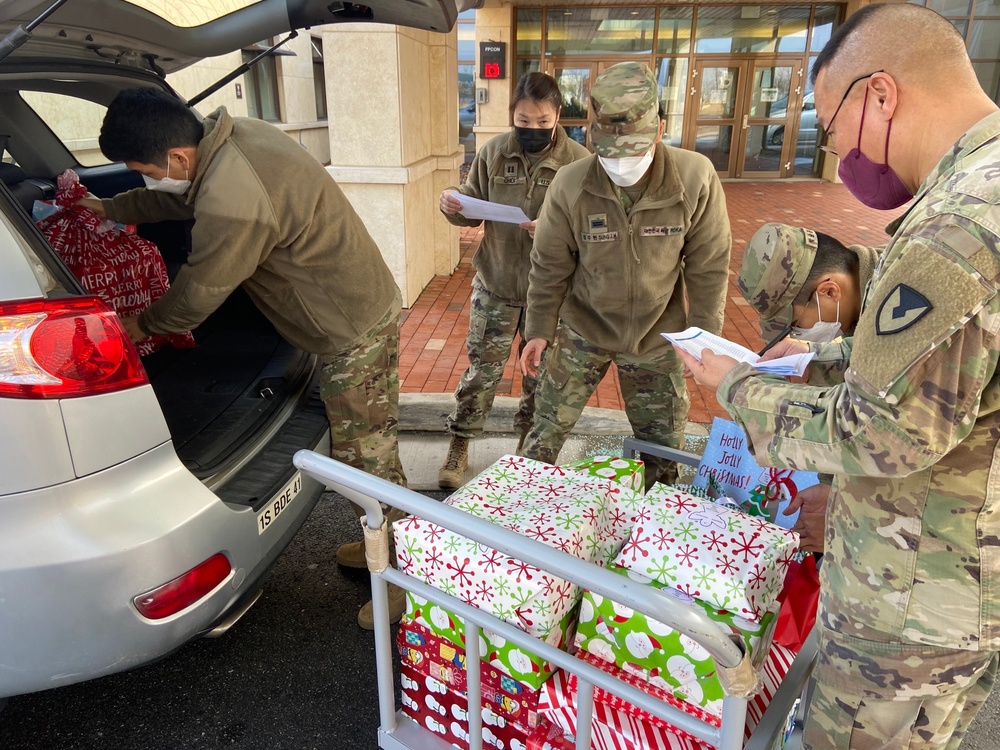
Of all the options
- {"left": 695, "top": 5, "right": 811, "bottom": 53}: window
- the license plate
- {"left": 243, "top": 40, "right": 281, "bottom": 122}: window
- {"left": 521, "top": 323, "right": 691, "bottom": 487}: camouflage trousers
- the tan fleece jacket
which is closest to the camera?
the license plate

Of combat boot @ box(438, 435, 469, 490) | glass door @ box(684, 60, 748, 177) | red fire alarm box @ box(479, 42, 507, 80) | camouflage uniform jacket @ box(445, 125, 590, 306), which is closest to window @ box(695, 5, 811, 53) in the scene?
glass door @ box(684, 60, 748, 177)

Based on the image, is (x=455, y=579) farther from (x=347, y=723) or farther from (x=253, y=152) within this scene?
(x=253, y=152)

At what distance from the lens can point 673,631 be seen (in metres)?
1.39

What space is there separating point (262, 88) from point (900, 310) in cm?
1430

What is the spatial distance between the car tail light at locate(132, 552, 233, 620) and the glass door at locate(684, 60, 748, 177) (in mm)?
14425

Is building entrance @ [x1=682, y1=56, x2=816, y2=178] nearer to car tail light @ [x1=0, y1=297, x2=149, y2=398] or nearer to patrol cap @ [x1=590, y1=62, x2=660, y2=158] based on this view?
patrol cap @ [x1=590, y1=62, x2=660, y2=158]

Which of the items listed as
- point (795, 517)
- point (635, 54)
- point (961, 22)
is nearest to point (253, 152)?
point (795, 517)

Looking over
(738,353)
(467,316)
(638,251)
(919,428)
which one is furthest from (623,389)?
(467,316)

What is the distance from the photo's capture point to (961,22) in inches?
580

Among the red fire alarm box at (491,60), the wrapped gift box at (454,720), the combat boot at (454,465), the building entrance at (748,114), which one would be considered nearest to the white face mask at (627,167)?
the combat boot at (454,465)

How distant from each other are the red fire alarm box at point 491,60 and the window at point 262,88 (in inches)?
171

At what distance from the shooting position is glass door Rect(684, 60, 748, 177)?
47.4ft

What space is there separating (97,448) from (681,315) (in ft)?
6.54

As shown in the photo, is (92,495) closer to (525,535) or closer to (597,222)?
(525,535)
